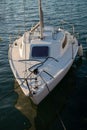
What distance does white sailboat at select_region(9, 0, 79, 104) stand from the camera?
20438mm

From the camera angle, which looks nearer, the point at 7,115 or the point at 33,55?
the point at 7,115

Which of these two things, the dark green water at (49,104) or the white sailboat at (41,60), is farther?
the white sailboat at (41,60)

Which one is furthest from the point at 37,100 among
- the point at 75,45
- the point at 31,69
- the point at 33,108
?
the point at 75,45

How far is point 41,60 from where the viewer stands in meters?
23.2

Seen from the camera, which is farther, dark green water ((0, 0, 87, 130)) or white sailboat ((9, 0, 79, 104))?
white sailboat ((9, 0, 79, 104))

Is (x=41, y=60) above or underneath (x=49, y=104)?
above

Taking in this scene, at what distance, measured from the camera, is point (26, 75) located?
21.5 meters

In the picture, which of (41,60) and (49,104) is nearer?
(49,104)

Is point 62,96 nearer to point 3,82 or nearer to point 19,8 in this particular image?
point 3,82

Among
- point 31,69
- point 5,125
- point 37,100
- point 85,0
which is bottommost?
point 5,125

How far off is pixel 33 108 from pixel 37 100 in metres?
1.23

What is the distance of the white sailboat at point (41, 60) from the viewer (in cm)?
2044

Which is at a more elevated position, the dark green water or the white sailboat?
the white sailboat

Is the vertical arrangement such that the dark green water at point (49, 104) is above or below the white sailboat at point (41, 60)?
below
